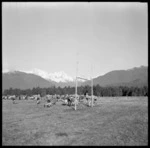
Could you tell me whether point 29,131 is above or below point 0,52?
below

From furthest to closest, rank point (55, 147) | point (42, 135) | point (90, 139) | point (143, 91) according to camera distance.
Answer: point (143, 91) → point (42, 135) → point (90, 139) → point (55, 147)

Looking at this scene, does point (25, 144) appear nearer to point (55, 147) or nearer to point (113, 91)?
point (55, 147)

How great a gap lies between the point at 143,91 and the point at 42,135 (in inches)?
3749

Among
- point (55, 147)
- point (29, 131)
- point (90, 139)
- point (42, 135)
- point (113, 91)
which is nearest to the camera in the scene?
point (55, 147)

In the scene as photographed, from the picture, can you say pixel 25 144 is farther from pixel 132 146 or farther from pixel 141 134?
pixel 141 134

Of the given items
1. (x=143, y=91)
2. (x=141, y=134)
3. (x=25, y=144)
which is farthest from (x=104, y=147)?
(x=143, y=91)

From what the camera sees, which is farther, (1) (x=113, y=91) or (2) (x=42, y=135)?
(1) (x=113, y=91)

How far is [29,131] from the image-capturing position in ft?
33.4

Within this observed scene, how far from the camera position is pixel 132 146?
780 centimetres

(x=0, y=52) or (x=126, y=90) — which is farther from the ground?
(x=0, y=52)

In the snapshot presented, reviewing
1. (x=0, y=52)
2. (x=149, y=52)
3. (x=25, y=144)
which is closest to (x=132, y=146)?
(x=149, y=52)

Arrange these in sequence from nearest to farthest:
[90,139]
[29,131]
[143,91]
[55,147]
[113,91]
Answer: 1. [55,147]
2. [90,139]
3. [29,131]
4. [143,91]
5. [113,91]

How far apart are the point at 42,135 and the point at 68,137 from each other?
5.05ft

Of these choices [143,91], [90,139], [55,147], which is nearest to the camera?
[55,147]
